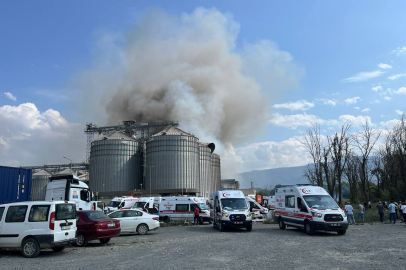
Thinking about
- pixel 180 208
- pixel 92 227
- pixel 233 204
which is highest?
pixel 233 204

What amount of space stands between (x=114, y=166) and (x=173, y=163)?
52.6 feet

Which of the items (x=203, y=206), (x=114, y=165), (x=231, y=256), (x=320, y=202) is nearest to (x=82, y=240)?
(x=231, y=256)

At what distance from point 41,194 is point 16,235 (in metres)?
106

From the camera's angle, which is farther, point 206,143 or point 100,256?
point 206,143

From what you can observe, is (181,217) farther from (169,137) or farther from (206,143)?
(206,143)

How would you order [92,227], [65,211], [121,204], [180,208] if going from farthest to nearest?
[121,204] < [180,208] < [92,227] < [65,211]

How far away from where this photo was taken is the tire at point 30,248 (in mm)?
11299

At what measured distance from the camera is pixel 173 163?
289 ft

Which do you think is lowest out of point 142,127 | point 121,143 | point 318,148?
point 318,148

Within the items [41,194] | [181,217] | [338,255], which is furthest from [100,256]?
[41,194]

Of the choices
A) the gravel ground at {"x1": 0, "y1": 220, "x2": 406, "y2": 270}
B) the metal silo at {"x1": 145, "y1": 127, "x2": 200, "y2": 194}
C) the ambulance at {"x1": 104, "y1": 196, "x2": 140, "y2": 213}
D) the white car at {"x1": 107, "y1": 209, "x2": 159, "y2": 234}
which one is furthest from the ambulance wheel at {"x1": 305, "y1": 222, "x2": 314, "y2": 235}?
the metal silo at {"x1": 145, "y1": 127, "x2": 200, "y2": 194}

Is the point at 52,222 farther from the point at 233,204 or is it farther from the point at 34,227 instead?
the point at 233,204

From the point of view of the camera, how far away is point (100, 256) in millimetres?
11422

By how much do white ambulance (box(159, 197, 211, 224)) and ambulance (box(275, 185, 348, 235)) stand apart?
335 inches
